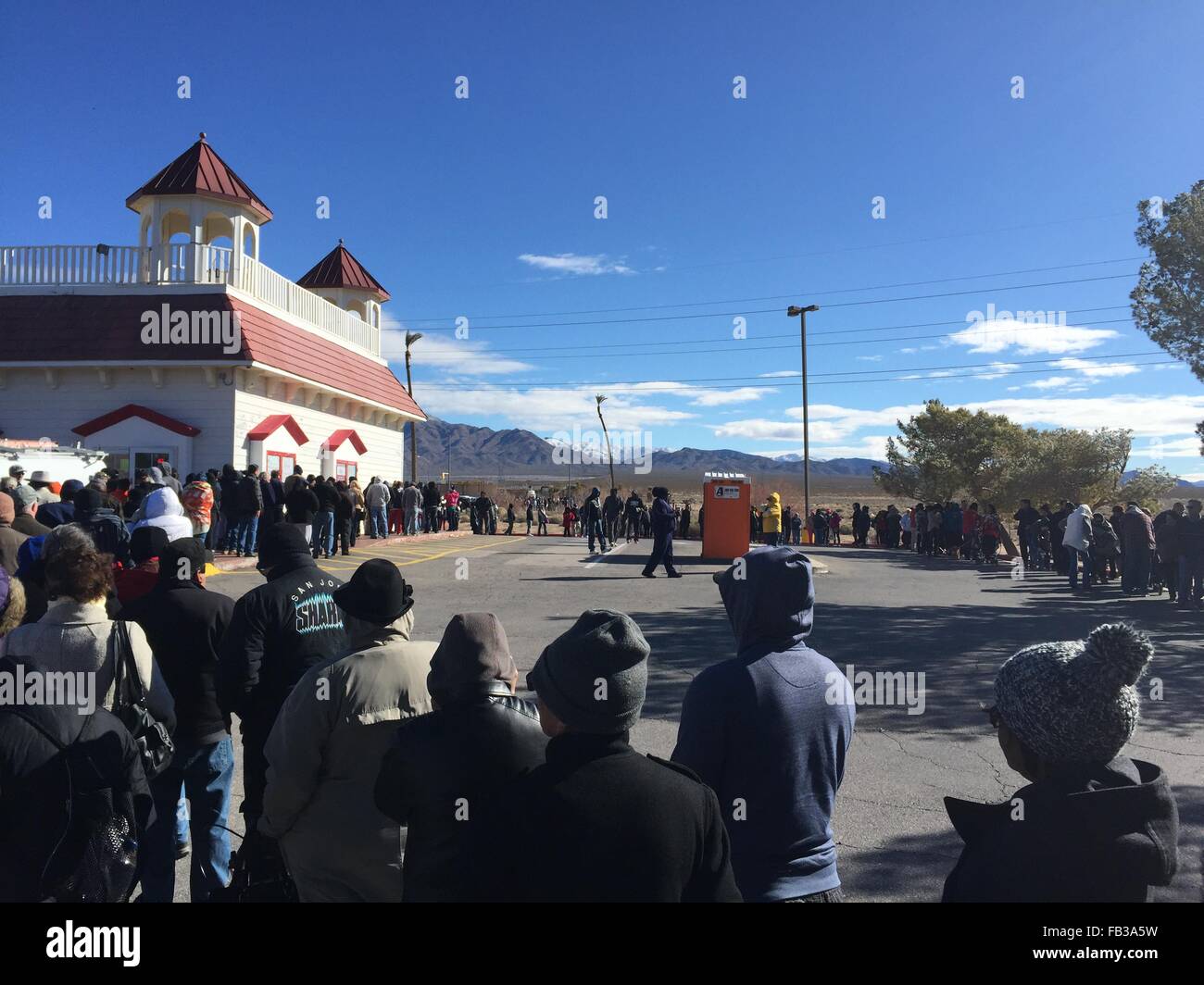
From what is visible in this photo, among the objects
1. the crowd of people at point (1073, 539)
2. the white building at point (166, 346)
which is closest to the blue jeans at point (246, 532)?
the white building at point (166, 346)

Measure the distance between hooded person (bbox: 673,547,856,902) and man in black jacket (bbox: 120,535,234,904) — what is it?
237cm

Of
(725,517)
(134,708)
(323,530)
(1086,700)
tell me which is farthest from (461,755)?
(725,517)

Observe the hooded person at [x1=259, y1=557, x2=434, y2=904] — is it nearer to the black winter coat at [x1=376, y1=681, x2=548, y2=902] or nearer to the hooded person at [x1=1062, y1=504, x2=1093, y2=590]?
the black winter coat at [x1=376, y1=681, x2=548, y2=902]

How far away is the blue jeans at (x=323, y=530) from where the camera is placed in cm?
1811

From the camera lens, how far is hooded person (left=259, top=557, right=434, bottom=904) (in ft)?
8.89

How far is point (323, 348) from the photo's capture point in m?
26.5

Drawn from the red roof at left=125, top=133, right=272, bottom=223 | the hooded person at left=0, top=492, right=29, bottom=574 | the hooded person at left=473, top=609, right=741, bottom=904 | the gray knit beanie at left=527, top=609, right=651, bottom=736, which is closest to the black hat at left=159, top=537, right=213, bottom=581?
the hooded person at left=0, top=492, right=29, bottom=574

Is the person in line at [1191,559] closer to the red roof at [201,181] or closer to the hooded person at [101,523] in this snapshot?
the hooded person at [101,523]

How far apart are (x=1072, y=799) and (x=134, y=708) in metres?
3.17

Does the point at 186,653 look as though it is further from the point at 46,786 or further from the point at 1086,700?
the point at 1086,700

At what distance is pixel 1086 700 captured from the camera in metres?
1.97

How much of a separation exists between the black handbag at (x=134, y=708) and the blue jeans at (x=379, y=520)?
20.8 metres
